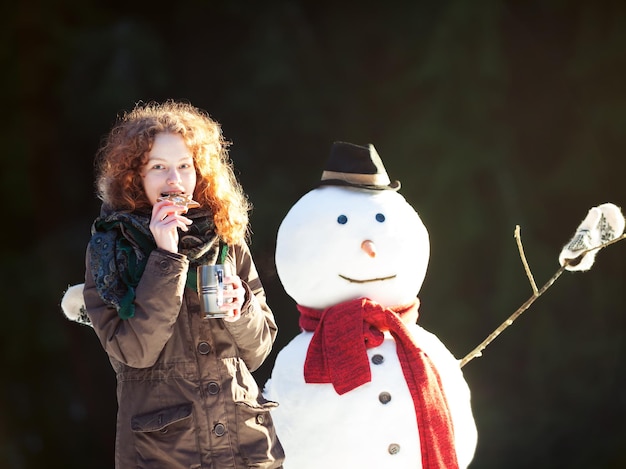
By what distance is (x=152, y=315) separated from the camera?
2049 millimetres

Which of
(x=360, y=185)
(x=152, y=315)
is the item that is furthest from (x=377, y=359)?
(x=152, y=315)

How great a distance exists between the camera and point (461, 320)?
14.3ft

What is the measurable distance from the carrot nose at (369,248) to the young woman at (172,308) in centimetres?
48

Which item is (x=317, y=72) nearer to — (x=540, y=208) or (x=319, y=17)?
(x=319, y=17)

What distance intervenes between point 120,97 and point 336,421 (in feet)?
6.77

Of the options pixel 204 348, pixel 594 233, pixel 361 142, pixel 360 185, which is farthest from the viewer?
pixel 361 142

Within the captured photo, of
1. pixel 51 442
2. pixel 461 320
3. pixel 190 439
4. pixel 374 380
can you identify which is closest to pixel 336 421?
pixel 374 380

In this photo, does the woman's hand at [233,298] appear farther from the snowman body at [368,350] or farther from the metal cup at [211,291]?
the snowman body at [368,350]

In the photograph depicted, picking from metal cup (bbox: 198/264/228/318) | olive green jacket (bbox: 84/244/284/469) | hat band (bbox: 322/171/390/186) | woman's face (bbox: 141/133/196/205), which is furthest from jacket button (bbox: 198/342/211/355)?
hat band (bbox: 322/171/390/186)

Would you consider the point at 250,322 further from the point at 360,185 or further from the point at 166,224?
the point at 360,185

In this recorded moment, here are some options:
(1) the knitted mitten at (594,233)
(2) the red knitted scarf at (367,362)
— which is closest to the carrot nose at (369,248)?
(2) the red knitted scarf at (367,362)

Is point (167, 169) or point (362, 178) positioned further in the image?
point (362, 178)

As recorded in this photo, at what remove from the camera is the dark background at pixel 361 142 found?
4211mm

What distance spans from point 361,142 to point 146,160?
7.01 ft
